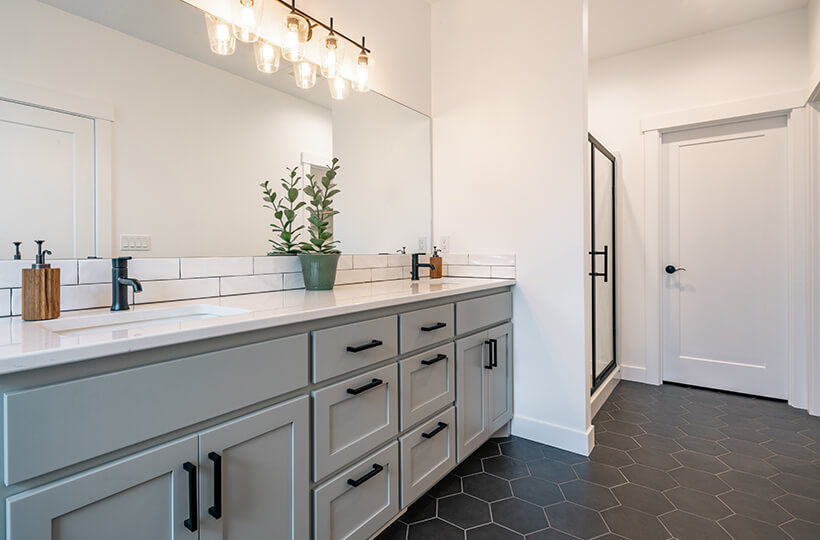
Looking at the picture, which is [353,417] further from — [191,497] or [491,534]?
[491,534]

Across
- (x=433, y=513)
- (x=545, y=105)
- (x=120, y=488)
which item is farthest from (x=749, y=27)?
(x=120, y=488)

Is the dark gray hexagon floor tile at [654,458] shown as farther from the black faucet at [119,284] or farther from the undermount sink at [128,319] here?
the black faucet at [119,284]

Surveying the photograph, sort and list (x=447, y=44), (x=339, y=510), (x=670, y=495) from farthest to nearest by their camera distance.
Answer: (x=447, y=44), (x=670, y=495), (x=339, y=510)

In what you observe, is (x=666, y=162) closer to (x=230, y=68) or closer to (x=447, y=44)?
(x=447, y=44)

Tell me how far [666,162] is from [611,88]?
2.55ft

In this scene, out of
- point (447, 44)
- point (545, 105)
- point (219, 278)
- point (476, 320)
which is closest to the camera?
point (219, 278)

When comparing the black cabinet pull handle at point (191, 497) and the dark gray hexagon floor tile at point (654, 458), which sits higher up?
the black cabinet pull handle at point (191, 497)

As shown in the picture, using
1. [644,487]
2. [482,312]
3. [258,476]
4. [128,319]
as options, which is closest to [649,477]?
[644,487]

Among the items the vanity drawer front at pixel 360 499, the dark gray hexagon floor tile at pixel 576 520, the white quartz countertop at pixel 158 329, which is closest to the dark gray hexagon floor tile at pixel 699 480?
the dark gray hexagon floor tile at pixel 576 520

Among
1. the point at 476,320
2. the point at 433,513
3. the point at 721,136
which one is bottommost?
the point at 433,513

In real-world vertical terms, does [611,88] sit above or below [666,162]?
above

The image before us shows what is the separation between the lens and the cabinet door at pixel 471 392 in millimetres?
1815

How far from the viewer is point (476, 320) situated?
6.41 feet

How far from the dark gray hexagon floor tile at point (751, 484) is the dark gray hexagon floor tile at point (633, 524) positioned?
0.55 meters
